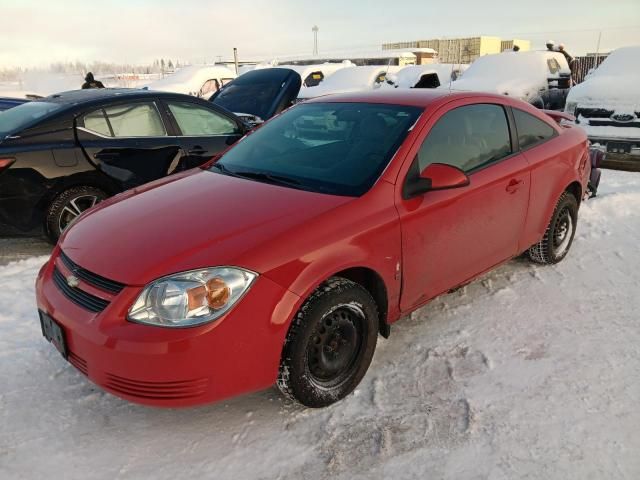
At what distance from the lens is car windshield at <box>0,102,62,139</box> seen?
15.8 ft

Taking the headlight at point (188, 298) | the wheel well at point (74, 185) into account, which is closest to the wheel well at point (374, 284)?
the headlight at point (188, 298)

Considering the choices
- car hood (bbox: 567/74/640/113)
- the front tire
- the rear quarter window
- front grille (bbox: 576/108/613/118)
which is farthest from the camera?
front grille (bbox: 576/108/613/118)

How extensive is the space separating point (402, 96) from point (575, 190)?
204 cm

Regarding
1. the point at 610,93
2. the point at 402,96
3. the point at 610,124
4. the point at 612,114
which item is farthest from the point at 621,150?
the point at 402,96

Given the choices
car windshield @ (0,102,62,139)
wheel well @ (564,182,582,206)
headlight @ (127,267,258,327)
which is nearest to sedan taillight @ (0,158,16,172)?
car windshield @ (0,102,62,139)

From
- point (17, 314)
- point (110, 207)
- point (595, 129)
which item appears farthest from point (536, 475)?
point (595, 129)

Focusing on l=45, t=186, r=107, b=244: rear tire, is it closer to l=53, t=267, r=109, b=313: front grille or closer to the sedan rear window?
the sedan rear window

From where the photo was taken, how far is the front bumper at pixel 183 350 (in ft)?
7.20

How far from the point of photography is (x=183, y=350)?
2.19 m

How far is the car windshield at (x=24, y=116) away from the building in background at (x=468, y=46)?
45.1 m

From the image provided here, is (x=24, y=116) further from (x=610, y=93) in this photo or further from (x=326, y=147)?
(x=610, y=93)

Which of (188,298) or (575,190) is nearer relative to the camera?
(188,298)

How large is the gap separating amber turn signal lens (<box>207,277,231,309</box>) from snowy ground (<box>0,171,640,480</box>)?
0.71m

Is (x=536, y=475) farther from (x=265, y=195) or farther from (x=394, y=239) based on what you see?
(x=265, y=195)
